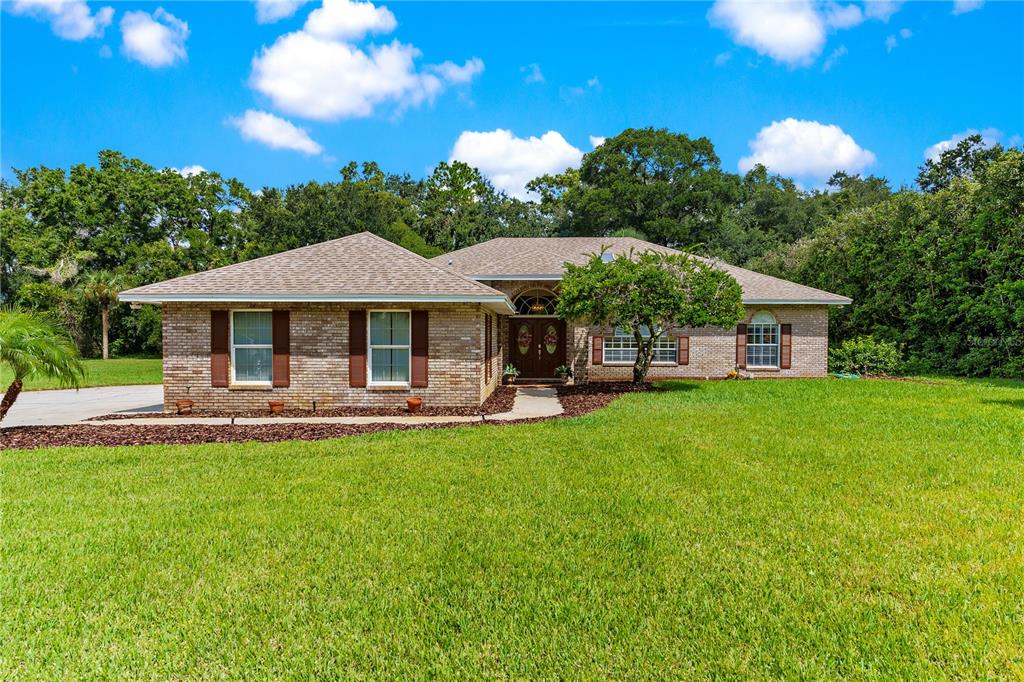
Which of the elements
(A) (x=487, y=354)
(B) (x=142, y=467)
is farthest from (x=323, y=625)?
(A) (x=487, y=354)

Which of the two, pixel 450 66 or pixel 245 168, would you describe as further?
pixel 245 168

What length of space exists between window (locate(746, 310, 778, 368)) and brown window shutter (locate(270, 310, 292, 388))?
49.0 ft

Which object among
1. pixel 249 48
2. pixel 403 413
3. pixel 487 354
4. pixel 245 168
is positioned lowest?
pixel 403 413

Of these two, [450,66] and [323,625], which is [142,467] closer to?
[323,625]

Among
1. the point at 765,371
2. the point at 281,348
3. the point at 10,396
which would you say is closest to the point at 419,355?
the point at 281,348

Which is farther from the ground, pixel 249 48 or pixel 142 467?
pixel 249 48

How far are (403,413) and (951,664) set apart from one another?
10241 millimetres

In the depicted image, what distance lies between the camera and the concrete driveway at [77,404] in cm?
1145

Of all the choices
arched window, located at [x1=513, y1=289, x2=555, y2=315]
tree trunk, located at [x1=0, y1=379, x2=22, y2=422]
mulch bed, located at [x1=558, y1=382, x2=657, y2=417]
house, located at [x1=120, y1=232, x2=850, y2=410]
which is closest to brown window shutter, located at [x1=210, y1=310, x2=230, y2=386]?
house, located at [x1=120, y1=232, x2=850, y2=410]

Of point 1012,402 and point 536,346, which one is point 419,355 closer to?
point 536,346

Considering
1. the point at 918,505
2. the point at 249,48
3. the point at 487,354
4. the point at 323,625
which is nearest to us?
the point at 323,625

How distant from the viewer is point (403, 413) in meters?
12.1

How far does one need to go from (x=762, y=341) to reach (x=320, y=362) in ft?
48.7

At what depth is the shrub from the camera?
20.2 m
